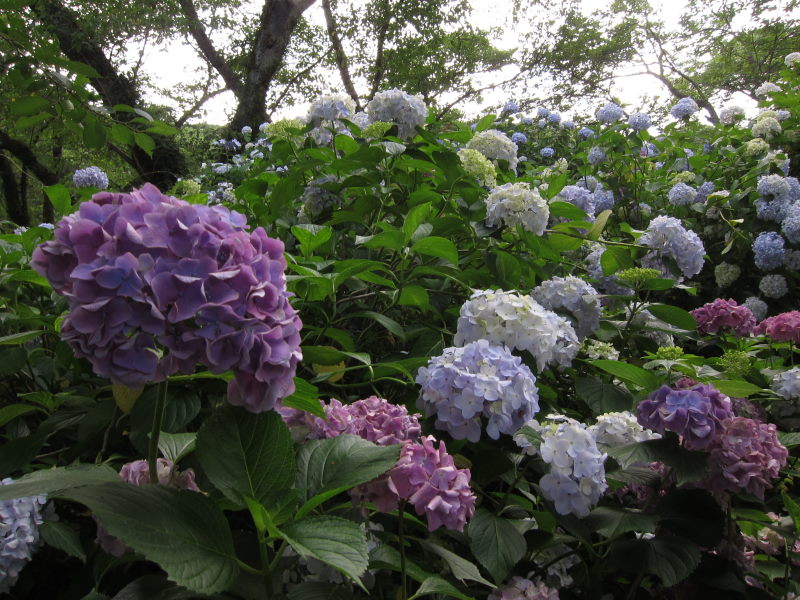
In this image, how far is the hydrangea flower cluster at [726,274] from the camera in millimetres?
3418

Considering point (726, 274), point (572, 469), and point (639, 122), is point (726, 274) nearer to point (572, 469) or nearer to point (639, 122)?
point (639, 122)

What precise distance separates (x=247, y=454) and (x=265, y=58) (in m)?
9.70

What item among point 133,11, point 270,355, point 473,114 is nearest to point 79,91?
point 270,355

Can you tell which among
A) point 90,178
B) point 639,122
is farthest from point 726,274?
point 90,178

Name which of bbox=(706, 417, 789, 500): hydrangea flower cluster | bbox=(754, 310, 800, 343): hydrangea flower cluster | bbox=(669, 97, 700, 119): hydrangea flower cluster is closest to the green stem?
bbox=(706, 417, 789, 500): hydrangea flower cluster

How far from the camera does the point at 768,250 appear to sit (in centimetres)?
323

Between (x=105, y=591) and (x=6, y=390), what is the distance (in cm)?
80

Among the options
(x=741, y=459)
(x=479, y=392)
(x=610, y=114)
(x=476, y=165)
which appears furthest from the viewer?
(x=610, y=114)

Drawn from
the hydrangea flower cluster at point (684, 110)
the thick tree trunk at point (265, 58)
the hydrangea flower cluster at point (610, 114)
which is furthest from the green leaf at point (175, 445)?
the thick tree trunk at point (265, 58)

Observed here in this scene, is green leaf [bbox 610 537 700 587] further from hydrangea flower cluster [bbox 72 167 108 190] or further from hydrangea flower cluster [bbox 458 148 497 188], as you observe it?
hydrangea flower cluster [bbox 72 167 108 190]

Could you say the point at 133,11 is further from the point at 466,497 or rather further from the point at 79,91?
the point at 466,497

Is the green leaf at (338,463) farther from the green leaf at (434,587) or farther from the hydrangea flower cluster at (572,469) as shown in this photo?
the hydrangea flower cluster at (572,469)

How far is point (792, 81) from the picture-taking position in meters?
4.88

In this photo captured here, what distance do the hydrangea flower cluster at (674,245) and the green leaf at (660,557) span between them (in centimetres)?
138
